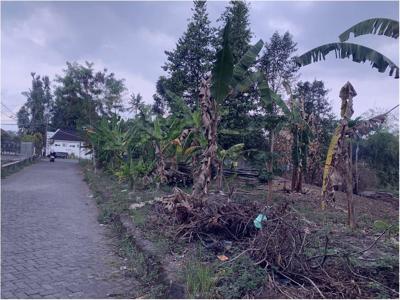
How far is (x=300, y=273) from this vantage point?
3828 mm

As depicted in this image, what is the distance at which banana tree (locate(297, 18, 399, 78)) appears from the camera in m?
5.64

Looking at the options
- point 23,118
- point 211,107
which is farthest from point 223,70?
point 23,118

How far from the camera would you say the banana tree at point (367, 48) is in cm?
564

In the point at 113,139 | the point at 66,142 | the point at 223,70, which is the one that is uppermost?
the point at 223,70

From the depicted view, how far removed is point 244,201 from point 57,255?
312cm

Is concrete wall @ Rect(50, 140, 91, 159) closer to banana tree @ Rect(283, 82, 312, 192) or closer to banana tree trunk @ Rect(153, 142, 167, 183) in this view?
banana tree trunk @ Rect(153, 142, 167, 183)

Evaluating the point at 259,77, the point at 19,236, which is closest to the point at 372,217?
the point at 259,77

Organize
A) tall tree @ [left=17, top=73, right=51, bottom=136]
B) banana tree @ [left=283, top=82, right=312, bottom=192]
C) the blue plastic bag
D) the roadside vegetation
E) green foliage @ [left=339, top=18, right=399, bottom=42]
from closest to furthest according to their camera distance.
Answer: the roadside vegetation → the blue plastic bag → green foliage @ [left=339, top=18, right=399, bottom=42] → banana tree @ [left=283, top=82, right=312, bottom=192] → tall tree @ [left=17, top=73, right=51, bottom=136]

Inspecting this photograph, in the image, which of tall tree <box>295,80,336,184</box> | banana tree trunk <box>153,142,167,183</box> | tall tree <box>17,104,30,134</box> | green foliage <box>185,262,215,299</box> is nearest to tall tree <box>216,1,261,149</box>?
tall tree <box>295,80,336,184</box>

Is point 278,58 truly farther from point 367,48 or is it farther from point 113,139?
point 367,48

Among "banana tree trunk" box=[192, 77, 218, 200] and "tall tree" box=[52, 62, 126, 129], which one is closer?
"banana tree trunk" box=[192, 77, 218, 200]

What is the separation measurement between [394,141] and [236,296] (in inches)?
631

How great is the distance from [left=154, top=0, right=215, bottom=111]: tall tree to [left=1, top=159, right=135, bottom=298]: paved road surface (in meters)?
8.58

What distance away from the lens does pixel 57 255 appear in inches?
207
